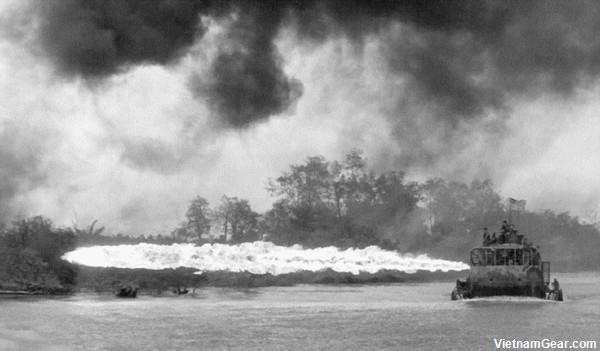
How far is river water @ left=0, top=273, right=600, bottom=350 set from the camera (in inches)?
2852

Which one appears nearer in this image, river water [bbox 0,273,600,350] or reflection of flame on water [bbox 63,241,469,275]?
river water [bbox 0,273,600,350]

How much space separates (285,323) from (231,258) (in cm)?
2497

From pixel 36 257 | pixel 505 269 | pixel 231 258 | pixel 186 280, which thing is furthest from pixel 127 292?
pixel 505 269

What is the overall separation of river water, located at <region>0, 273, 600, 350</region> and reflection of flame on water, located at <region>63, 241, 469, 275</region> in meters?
5.06

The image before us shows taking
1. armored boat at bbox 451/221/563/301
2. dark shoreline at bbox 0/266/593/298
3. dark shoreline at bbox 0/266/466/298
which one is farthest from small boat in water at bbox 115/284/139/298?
armored boat at bbox 451/221/563/301

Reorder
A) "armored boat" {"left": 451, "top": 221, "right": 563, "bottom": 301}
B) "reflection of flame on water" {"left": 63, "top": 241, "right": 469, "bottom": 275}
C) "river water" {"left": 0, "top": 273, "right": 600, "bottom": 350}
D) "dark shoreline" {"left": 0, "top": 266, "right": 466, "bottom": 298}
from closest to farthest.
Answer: "river water" {"left": 0, "top": 273, "right": 600, "bottom": 350}
"armored boat" {"left": 451, "top": 221, "right": 563, "bottom": 301}
"reflection of flame on water" {"left": 63, "top": 241, "right": 469, "bottom": 275}
"dark shoreline" {"left": 0, "top": 266, "right": 466, "bottom": 298}

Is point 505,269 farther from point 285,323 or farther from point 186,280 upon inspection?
point 186,280

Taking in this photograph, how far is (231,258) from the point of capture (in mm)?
109188

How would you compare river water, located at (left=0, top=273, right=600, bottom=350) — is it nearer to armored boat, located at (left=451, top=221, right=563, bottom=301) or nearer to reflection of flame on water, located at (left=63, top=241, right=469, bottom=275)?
armored boat, located at (left=451, top=221, right=563, bottom=301)

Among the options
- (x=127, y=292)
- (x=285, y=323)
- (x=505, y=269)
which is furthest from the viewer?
(x=127, y=292)

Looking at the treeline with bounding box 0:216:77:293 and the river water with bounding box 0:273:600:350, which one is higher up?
the treeline with bounding box 0:216:77:293

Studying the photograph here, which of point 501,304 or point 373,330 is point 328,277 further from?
point 373,330

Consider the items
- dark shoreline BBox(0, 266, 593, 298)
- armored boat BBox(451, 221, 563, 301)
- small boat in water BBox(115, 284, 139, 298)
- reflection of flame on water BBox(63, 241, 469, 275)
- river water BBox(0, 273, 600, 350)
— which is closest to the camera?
river water BBox(0, 273, 600, 350)

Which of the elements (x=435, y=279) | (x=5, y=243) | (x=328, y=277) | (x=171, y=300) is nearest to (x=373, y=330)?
(x=171, y=300)
